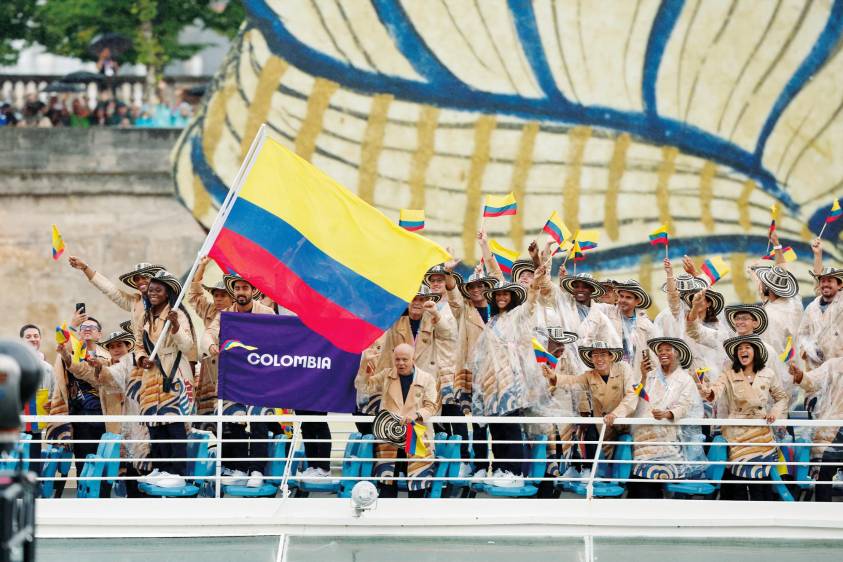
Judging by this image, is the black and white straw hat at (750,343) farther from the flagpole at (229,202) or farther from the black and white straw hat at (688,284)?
the flagpole at (229,202)

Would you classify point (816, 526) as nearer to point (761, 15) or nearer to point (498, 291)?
point (498, 291)

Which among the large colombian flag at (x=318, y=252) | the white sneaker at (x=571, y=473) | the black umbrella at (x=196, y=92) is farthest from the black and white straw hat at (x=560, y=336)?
the black umbrella at (x=196, y=92)

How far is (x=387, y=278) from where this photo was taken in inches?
471

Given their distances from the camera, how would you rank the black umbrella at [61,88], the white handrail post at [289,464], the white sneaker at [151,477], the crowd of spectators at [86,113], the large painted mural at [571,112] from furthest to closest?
the black umbrella at [61,88]
the crowd of spectators at [86,113]
the large painted mural at [571,112]
the white sneaker at [151,477]
the white handrail post at [289,464]

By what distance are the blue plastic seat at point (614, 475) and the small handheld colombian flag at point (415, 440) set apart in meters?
1.36

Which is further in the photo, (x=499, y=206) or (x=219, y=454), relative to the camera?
(x=499, y=206)

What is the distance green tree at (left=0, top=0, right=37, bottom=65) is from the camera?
84.5ft

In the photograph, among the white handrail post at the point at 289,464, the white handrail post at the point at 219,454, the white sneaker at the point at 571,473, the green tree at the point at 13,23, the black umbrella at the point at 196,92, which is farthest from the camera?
the green tree at the point at 13,23

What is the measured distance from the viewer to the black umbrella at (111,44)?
79.5ft

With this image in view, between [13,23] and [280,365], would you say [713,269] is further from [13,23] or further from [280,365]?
[13,23]

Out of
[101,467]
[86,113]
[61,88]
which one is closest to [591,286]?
[101,467]

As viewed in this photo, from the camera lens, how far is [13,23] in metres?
26.0

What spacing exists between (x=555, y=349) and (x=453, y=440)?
1.43 meters

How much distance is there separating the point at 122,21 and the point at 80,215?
6.45 metres
